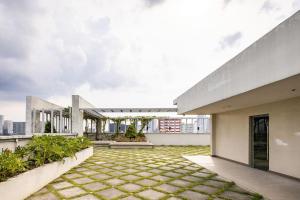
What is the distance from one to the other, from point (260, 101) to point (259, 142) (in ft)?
7.04

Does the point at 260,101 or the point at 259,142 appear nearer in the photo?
the point at 260,101

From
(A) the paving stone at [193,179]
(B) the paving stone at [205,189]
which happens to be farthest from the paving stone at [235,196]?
(A) the paving stone at [193,179]

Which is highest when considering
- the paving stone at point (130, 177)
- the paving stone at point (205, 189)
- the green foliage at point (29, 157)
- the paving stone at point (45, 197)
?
the green foliage at point (29, 157)

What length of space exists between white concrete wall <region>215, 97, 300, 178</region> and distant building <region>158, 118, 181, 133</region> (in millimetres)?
7724

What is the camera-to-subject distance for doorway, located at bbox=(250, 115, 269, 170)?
751 cm

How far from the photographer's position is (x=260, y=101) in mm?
6465

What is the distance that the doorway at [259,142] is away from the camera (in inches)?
296

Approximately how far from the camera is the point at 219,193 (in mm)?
4750

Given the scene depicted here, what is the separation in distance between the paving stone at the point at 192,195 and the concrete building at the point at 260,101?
2208 millimetres

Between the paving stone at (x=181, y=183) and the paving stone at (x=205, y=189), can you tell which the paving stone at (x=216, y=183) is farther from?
the paving stone at (x=181, y=183)

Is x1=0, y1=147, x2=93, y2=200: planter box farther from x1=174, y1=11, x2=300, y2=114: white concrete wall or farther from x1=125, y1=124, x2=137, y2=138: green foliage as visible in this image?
x1=125, y1=124, x2=137, y2=138: green foliage

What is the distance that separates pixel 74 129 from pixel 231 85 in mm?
12239

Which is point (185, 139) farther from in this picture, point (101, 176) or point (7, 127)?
point (7, 127)

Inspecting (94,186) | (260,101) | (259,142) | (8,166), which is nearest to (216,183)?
(260,101)
